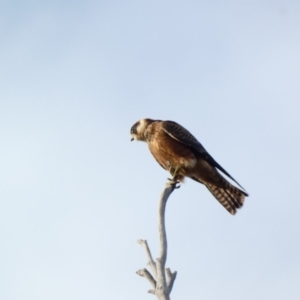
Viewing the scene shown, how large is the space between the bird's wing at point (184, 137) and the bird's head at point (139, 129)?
25 centimetres

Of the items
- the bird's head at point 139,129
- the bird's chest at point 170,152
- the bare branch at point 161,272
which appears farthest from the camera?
the bird's head at point 139,129

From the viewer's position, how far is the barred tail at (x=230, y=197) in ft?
32.0

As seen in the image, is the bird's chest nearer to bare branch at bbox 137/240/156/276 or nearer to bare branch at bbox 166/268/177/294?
bare branch at bbox 137/240/156/276

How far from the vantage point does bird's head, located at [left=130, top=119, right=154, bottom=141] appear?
10.5 m

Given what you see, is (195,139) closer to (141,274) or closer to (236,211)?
(236,211)

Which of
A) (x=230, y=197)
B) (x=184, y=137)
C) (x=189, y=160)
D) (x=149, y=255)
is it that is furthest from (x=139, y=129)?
(x=149, y=255)

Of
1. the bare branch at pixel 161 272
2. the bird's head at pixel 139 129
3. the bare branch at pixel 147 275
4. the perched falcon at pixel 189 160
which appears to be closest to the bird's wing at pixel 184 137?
the perched falcon at pixel 189 160

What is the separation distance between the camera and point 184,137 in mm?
10055

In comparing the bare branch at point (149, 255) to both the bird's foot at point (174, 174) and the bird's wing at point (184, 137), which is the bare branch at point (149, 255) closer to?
the bird's foot at point (174, 174)

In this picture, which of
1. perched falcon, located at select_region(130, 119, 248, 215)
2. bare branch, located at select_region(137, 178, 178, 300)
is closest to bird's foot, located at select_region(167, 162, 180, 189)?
perched falcon, located at select_region(130, 119, 248, 215)

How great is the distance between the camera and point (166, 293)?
226 inches

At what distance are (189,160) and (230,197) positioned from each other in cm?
65

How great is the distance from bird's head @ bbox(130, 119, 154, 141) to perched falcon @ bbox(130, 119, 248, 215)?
16 centimetres

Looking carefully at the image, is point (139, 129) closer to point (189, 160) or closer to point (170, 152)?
point (170, 152)
